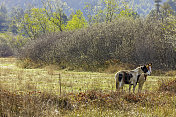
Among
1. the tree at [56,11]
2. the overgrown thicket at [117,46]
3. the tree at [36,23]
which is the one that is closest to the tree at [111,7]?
the tree at [56,11]

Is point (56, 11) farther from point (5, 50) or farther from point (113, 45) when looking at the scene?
point (5, 50)

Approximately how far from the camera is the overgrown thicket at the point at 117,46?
21.6 meters

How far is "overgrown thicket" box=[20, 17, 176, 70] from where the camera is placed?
2159 centimetres

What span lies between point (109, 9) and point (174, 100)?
100ft

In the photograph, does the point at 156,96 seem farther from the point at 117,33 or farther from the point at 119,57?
the point at 117,33

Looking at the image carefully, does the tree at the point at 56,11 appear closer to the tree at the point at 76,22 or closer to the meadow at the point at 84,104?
the tree at the point at 76,22

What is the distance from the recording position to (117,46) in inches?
918

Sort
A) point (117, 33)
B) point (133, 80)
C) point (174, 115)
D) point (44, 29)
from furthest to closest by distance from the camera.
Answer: point (44, 29) < point (117, 33) < point (133, 80) < point (174, 115)

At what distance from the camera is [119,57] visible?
22734mm

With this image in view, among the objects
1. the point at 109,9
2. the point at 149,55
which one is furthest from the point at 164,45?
the point at 109,9

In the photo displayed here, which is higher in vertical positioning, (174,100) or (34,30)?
(34,30)

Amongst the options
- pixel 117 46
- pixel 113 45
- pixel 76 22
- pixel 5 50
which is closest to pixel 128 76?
pixel 117 46

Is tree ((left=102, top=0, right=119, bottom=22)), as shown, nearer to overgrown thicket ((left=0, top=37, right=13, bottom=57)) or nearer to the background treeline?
the background treeline

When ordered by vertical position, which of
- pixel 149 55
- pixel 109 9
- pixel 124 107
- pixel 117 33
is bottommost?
pixel 124 107
